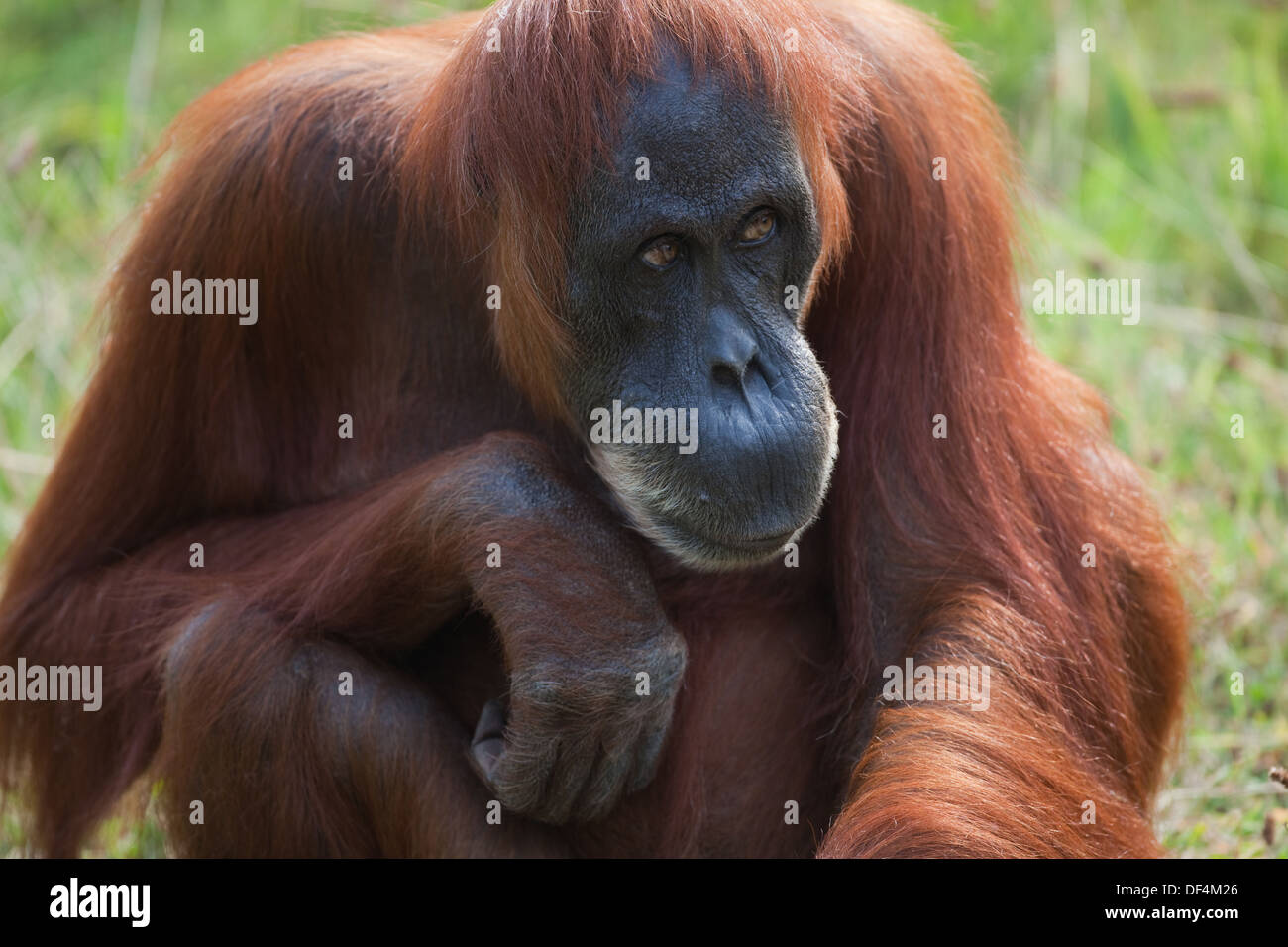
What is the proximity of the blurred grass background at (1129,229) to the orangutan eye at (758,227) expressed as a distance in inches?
43.8

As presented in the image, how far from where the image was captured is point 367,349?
3.44 metres

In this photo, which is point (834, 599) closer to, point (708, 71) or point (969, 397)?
point (969, 397)

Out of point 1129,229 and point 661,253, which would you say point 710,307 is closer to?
point 661,253

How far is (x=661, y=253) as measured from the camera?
2.86 metres

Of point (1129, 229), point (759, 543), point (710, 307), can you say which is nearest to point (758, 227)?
point (710, 307)

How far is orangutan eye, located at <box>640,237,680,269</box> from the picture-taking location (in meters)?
2.85

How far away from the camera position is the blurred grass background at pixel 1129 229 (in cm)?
434

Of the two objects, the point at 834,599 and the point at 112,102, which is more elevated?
the point at 112,102

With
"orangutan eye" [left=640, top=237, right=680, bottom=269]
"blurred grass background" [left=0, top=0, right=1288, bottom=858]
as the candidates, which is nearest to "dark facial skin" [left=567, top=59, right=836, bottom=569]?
"orangutan eye" [left=640, top=237, right=680, bottom=269]

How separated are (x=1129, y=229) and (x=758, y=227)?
3766mm

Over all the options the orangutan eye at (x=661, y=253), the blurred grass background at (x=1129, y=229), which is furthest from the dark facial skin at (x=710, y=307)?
the blurred grass background at (x=1129, y=229)
